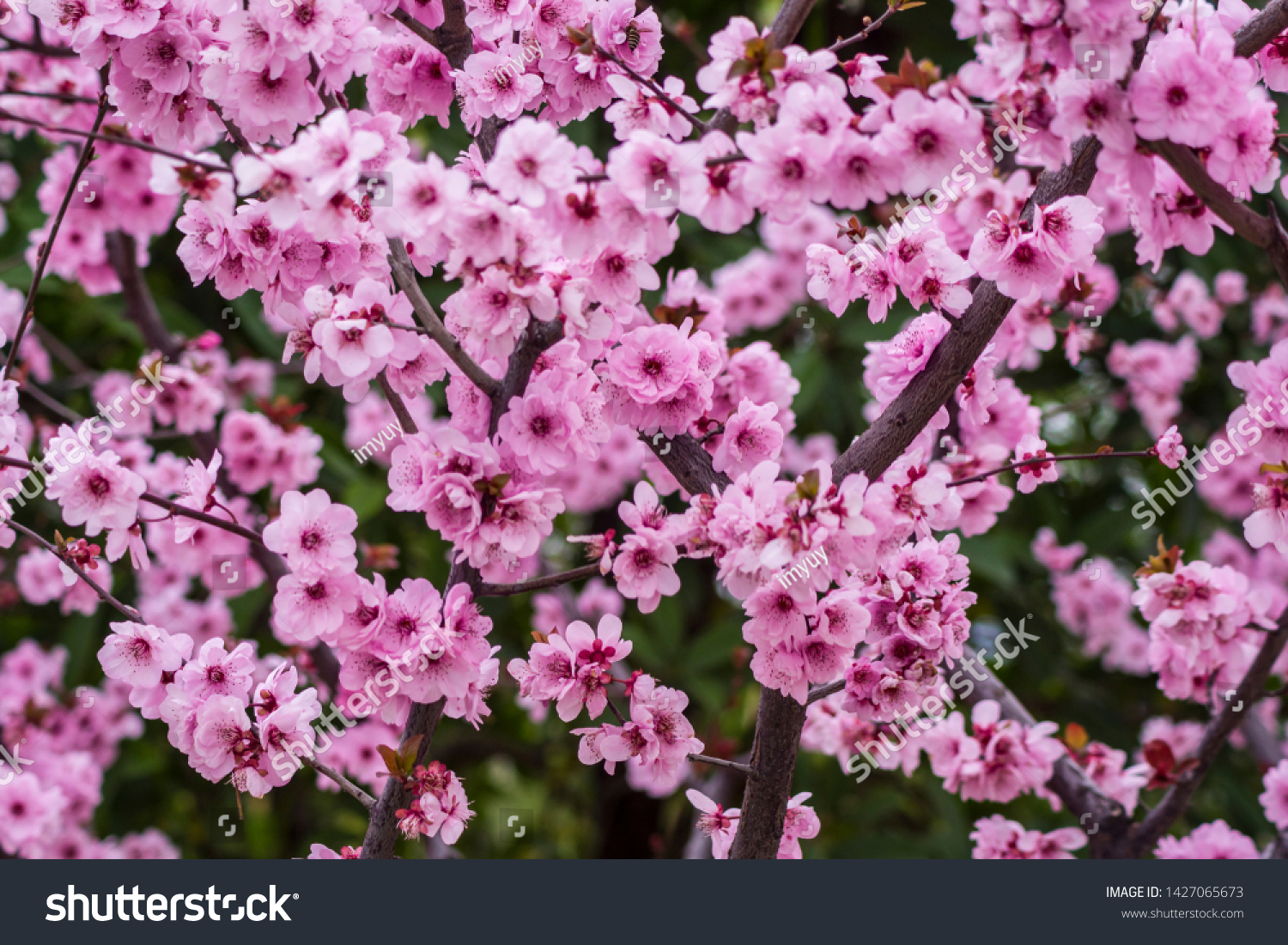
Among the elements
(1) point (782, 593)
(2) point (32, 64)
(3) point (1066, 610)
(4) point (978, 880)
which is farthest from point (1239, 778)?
(2) point (32, 64)

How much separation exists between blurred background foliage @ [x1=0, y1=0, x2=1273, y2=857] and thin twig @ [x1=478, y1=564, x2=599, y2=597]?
1367mm

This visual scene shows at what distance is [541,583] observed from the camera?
1214 millimetres

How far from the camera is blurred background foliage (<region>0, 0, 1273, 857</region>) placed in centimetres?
289

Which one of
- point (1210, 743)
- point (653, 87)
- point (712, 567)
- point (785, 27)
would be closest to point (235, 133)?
point (653, 87)

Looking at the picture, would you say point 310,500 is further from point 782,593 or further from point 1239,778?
point 1239,778

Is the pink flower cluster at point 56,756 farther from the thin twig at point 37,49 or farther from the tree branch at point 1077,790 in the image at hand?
the tree branch at point 1077,790

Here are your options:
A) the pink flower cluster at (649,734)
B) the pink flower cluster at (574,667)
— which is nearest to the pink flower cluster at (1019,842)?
the pink flower cluster at (649,734)

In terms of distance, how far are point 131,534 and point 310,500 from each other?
0.35m

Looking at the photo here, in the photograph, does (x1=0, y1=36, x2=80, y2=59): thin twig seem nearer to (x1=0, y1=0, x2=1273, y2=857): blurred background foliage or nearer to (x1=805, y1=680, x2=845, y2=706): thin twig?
(x1=0, y1=0, x2=1273, y2=857): blurred background foliage

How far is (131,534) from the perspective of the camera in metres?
1.40

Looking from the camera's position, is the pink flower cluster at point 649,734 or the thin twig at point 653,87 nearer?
the thin twig at point 653,87

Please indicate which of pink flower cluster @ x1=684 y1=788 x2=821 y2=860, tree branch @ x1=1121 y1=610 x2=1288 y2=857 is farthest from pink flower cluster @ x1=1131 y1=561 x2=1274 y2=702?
pink flower cluster @ x1=684 y1=788 x2=821 y2=860

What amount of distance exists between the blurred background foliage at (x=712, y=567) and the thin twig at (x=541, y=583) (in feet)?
4.48

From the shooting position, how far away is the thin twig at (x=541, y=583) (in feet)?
3.90
